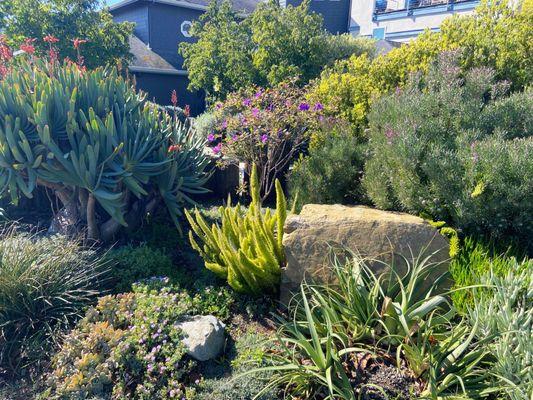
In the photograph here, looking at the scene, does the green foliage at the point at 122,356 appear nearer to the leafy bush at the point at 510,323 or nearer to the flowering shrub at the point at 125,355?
the flowering shrub at the point at 125,355

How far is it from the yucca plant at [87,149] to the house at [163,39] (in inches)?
584

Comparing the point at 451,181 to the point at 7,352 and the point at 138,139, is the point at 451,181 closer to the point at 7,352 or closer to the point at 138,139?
the point at 138,139

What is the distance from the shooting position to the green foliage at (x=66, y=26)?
12.3 m

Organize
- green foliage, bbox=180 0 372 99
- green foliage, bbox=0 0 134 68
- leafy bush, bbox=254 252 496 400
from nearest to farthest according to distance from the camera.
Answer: leafy bush, bbox=254 252 496 400
green foliage, bbox=180 0 372 99
green foliage, bbox=0 0 134 68

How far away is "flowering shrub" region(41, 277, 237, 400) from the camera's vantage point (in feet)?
9.62

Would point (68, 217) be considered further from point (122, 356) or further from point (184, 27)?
point (184, 27)

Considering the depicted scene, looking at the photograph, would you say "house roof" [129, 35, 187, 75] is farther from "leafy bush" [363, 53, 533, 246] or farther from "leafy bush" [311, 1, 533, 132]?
"leafy bush" [363, 53, 533, 246]

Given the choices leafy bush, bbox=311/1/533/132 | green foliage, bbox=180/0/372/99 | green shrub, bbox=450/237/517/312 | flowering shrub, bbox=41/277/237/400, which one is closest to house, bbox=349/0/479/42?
green foliage, bbox=180/0/372/99

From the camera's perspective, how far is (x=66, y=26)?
12672mm

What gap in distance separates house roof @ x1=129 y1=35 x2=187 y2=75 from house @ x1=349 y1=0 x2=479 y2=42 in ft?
38.8

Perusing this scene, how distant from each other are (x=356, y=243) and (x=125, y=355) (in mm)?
2015

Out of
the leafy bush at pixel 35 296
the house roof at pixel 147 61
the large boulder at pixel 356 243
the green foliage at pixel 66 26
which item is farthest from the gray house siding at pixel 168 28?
the large boulder at pixel 356 243

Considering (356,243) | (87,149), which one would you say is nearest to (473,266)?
(356,243)

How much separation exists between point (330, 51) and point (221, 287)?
28.9ft
